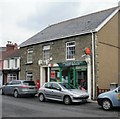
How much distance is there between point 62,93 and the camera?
678 inches

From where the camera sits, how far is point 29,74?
2736cm

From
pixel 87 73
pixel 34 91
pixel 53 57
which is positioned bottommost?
pixel 34 91

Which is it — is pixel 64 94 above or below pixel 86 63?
below

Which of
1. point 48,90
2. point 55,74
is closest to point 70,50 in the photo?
point 55,74

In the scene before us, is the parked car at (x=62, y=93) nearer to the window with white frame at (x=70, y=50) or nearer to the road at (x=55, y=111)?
the road at (x=55, y=111)

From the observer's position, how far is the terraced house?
2059 cm

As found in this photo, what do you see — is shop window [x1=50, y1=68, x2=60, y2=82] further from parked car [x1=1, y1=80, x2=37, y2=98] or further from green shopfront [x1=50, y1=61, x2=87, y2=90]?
parked car [x1=1, y1=80, x2=37, y2=98]

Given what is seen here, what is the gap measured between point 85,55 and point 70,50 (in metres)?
2.31

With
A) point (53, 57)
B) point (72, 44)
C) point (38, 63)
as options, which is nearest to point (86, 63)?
point (72, 44)

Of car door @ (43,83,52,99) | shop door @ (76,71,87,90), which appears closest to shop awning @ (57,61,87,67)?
shop door @ (76,71,87,90)

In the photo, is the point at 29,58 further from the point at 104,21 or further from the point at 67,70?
the point at 104,21

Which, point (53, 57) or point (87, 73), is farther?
point (53, 57)

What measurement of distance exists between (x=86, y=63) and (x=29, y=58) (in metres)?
8.68

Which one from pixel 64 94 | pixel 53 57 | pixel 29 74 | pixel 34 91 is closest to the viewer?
pixel 64 94
